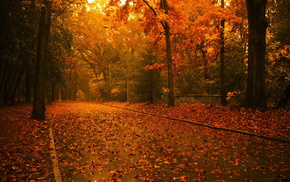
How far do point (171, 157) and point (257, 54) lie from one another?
29.5 ft

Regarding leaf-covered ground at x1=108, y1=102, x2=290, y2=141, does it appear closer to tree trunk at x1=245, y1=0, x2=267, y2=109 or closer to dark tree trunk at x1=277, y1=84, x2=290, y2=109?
tree trunk at x1=245, y1=0, x2=267, y2=109

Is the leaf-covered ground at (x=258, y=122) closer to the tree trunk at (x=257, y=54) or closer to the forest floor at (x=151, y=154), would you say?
the forest floor at (x=151, y=154)

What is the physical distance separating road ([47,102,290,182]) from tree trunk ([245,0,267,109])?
4029mm

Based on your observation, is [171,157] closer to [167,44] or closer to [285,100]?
[285,100]

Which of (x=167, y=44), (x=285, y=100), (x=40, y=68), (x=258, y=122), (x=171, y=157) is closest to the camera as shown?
(x=171, y=157)

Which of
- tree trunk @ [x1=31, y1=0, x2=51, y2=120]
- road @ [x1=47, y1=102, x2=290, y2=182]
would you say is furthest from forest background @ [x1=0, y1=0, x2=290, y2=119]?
road @ [x1=47, y1=102, x2=290, y2=182]

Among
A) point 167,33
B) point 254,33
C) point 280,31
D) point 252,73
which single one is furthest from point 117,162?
point 280,31

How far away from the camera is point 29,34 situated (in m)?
16.0

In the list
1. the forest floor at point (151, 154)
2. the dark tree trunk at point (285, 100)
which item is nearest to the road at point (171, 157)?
the forest floor at point (151, 154)

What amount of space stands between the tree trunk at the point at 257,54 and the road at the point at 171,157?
403 centimetres

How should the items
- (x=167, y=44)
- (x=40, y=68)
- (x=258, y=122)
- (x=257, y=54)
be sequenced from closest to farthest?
(x=258, y=122), (x=257, y=54), (x=40, y=68), (x=167, y=44)

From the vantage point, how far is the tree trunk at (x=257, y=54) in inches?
441

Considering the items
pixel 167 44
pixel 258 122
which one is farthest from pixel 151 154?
pixel 167 44

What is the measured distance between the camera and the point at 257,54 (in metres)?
11.3
